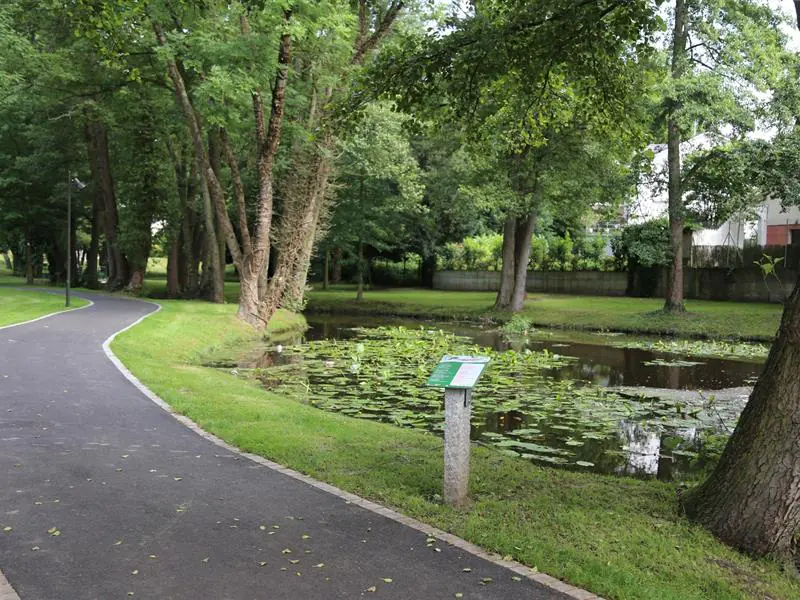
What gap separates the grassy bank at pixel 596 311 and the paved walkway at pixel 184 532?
22.3 m

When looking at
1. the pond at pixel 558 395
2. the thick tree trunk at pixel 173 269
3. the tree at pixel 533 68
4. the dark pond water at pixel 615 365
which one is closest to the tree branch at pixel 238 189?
the dark pond water at pixel 615 365

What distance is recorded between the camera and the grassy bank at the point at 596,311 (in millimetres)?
26875

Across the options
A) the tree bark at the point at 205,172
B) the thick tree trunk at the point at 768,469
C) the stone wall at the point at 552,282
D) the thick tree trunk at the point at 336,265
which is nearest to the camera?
the thick tree trunk at the point at 768,469

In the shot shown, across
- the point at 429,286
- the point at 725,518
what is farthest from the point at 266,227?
the point at 429,286

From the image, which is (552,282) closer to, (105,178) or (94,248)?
(105,178)

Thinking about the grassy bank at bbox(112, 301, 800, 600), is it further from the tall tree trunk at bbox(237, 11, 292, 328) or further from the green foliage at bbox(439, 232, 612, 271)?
the green foliage at bbox(439, 232, 612, 271)

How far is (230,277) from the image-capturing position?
66562 millimetres

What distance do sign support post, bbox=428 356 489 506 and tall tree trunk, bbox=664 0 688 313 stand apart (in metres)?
21.7

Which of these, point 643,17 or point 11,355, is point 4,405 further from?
point 643,17

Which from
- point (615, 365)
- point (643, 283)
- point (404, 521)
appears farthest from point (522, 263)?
point (404, 521)

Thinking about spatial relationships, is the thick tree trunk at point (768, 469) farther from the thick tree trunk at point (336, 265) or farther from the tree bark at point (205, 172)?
the thick tree trunk at point (336, 265)

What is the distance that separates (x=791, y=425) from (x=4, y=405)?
9346 millimetres

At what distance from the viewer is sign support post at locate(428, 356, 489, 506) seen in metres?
6.27

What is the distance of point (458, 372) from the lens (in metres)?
6.32
